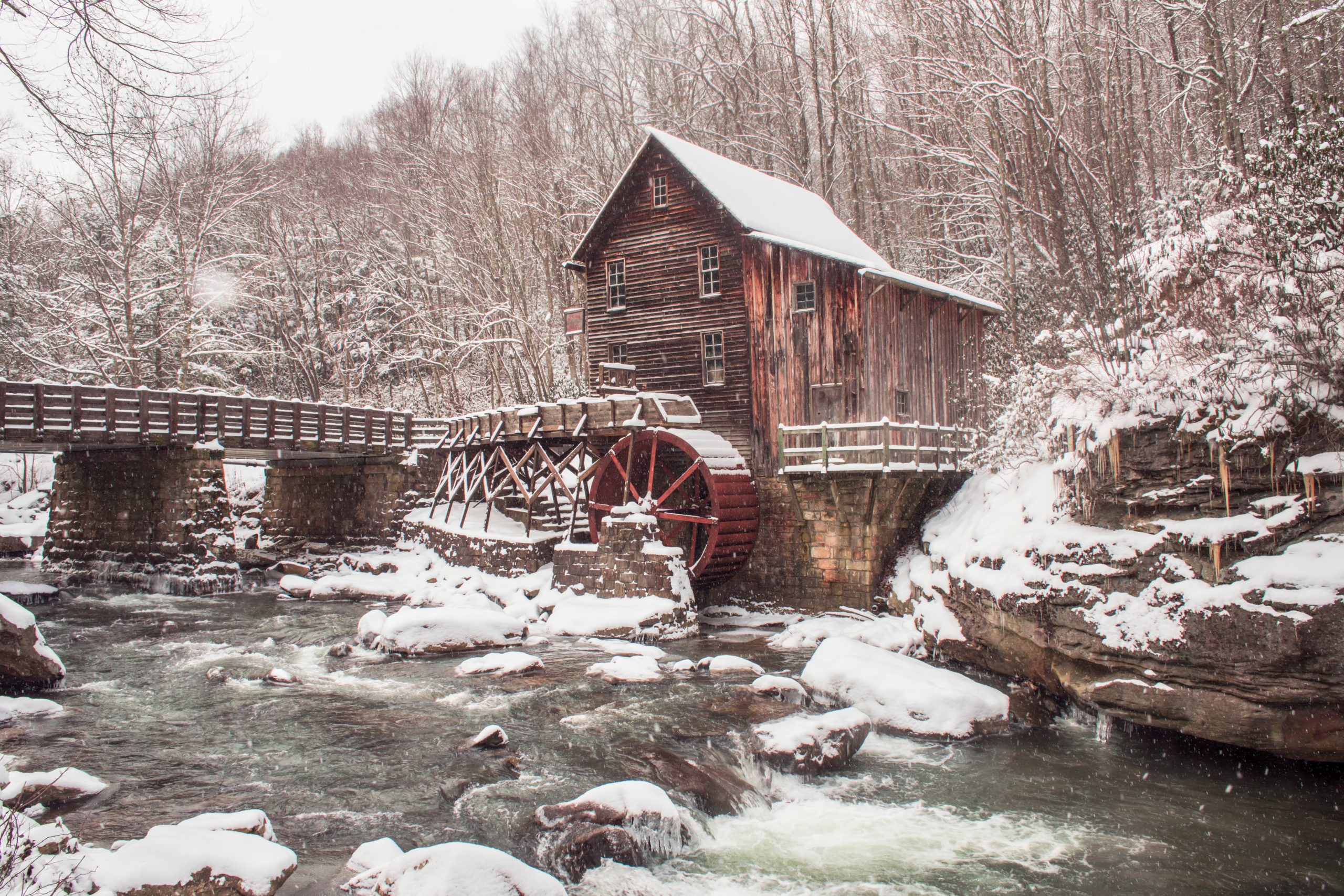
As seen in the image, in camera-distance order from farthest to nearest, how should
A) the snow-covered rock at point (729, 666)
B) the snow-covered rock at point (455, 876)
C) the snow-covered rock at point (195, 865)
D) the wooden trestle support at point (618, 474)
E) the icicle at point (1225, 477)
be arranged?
the wooden trestle support at point (618, 474) → the snow-covered rock at point (729, 666) → the icicle at point (1225, 477) → the snow-covered rock at point (455, 876) → the snow-covered rock at point (195, 865)

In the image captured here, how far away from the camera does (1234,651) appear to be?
7.91 m

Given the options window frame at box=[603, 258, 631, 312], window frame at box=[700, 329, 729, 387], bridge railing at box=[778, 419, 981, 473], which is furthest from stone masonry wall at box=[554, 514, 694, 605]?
window frame at box=[603, 258, 631, 312]

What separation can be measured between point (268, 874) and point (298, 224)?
32.8 metres

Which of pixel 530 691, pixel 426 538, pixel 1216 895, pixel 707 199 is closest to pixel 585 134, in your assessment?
pixel 707 199

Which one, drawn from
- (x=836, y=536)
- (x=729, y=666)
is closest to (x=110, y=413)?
(x=729, y=666)

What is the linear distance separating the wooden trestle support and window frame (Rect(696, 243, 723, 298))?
106 inches

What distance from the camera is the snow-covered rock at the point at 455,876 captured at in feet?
16.7

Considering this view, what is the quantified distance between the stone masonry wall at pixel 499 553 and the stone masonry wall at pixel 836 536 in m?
4.16

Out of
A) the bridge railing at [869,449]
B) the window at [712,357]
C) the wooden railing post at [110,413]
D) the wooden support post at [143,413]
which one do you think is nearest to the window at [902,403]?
the bridge railing at [869,449]

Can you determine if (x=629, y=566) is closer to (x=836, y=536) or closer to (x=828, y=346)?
(x=836, y=536)

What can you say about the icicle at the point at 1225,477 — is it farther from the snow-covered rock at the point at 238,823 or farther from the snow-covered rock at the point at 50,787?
the snow-covered rock at the point at 50,787

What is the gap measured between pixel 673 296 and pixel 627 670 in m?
9.94

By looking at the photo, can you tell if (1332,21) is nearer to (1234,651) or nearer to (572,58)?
(1234,651)

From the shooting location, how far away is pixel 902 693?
9.38 metres
